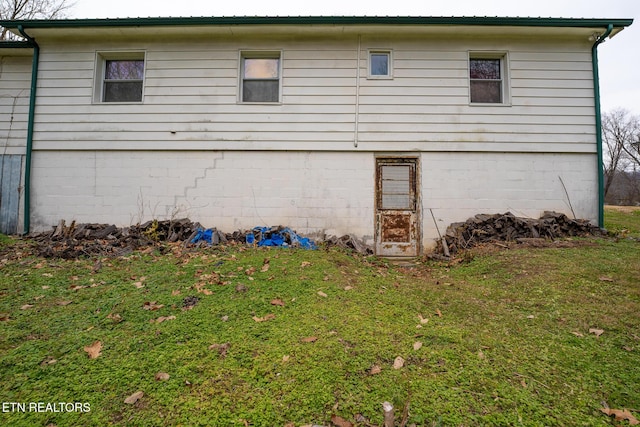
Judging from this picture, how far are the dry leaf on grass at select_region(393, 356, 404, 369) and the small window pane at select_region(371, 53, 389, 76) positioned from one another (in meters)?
6.22

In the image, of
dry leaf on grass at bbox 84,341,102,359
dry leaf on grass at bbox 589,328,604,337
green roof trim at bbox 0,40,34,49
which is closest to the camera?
dry leaf on grass at bbox 84,341,102,359

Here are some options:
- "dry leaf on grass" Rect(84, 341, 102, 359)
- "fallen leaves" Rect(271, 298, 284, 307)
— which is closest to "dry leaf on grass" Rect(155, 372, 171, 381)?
"dry leaf on grass" Rect(84, 341, 102, 359)

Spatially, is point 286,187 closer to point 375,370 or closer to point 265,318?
point 265,318

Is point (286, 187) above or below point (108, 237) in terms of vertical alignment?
above

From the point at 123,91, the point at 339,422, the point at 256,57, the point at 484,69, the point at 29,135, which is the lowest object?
the point at 339,422

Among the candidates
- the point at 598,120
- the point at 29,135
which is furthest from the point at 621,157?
the point at 29,135

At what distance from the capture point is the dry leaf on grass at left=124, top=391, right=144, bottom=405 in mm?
1956

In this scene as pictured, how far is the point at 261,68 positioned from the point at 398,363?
6.76 metres

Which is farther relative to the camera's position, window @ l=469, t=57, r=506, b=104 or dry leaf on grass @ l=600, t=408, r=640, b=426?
window @ l=469, t=57, r=506, b=104

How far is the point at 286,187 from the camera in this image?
6.66m

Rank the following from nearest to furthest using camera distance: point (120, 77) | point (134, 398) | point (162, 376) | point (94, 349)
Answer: point (134, 398) < point (162, 376) < point (94, 349) < point (120, 77)

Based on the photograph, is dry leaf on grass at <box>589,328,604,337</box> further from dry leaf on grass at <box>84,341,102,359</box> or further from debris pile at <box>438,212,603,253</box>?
dry leaf on grass at <box>84,341,102,359</box>

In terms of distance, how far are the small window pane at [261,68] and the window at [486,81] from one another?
451cm

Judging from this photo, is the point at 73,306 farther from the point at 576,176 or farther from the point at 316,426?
the point at 576,176
